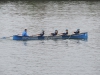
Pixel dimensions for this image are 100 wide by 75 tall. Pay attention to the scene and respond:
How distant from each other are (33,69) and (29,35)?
19209 millimetres

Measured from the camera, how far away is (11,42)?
70.5 meters

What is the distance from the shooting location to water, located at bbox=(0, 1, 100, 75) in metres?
56.4

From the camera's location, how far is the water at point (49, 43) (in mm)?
56419

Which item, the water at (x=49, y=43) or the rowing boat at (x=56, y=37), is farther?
the rowing boat at (x=56, y=37)

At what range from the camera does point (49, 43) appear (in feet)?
230

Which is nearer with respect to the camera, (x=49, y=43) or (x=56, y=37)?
(x=49, y=43)

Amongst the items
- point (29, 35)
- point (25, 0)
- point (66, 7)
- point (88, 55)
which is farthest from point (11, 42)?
point (25, 0)

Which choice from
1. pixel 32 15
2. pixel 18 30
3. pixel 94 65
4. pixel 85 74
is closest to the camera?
pixel 85 74

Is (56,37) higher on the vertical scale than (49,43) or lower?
higher

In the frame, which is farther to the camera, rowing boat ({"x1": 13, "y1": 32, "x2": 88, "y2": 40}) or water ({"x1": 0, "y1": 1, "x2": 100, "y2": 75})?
rowing boat ({"x1": 13, "y1": 32, "x2": 88, "y2": 40})

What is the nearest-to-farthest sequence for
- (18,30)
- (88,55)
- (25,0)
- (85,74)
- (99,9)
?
1. (85,74)
2. (88,55)
3. (18,30)
4. (99,9)
5. (25,0)

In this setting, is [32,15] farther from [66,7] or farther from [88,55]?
[88,55]

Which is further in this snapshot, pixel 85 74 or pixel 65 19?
pixel 65 19

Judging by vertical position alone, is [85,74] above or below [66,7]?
below
